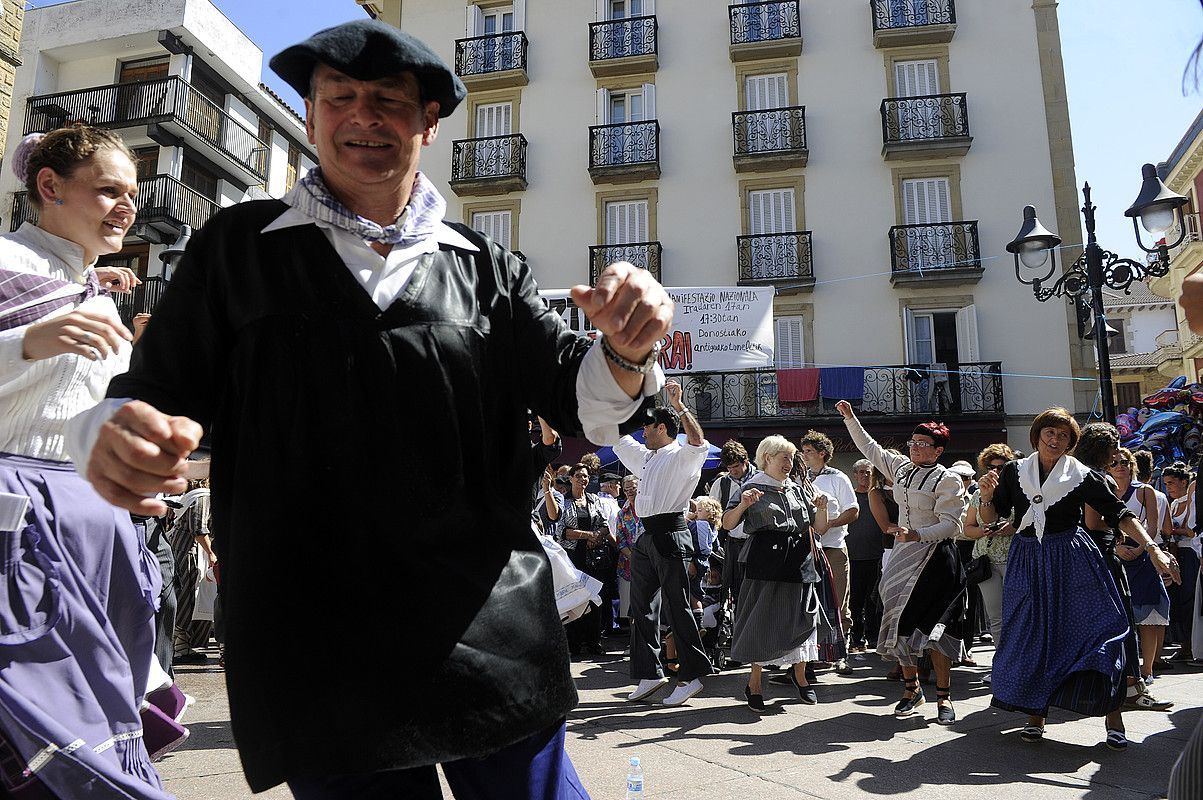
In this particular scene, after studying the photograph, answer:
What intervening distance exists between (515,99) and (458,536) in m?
24.5

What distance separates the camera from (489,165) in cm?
2400

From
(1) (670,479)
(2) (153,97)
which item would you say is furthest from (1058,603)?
(2) (153,97)

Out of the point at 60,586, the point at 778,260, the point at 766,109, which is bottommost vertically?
the point at 60,586

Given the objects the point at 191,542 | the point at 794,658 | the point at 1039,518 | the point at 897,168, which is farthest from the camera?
the point at 897,168

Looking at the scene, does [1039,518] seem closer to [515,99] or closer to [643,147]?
[643,147]

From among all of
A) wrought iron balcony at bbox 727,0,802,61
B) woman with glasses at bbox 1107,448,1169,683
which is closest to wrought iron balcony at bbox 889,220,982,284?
wrought iron balcony at bbox 727,0,802,61

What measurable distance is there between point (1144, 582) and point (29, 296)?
804 cm

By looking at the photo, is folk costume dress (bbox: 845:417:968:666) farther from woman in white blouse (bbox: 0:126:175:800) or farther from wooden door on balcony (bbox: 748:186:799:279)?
wooden door on balcony (bbox: 748:186:799:279)

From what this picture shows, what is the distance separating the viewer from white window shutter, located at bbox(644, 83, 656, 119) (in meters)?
23.7

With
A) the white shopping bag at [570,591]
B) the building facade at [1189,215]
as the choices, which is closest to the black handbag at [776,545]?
the white shopping bag at [570,591]

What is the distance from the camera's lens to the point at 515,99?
24.5 metres

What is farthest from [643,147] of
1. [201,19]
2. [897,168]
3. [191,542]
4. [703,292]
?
[191,542]

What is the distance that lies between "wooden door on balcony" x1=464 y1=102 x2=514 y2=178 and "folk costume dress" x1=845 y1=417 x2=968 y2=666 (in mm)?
18723

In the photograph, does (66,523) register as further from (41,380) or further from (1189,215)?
(1189,215)
